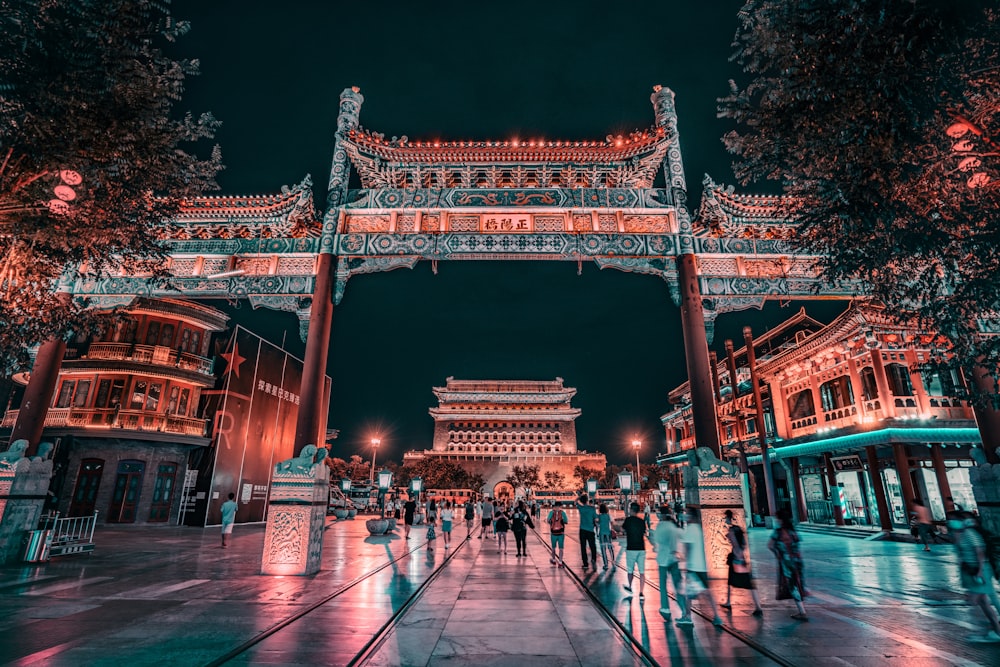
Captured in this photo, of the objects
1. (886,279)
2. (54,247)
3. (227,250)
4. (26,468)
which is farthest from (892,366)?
(26,468)

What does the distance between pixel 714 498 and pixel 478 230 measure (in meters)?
7.94

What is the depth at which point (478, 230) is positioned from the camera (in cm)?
1219

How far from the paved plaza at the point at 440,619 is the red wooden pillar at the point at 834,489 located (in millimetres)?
12579

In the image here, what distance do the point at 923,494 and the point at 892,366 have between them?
5023mm

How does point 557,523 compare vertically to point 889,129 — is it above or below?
below

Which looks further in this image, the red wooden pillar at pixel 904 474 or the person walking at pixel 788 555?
the red wooden pillar at pixel 904 474

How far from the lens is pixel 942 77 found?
567 cm

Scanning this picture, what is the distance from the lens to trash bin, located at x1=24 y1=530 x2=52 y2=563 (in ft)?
34.0

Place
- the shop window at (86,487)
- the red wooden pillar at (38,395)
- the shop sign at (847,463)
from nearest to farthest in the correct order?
the red wooden pillar at (38,395), the shop window at (86,487), the shop sign at (847,463)

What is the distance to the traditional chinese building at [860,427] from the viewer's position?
60.9 feet

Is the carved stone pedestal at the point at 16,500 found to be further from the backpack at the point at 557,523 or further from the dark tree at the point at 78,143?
the backpack at the point at 557,523

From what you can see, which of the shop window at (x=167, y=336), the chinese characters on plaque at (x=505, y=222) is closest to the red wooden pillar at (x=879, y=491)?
the chinese characters on plaque at (x=505, y=222)

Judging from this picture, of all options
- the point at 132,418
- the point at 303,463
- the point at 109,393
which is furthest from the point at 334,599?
the point at 109,393

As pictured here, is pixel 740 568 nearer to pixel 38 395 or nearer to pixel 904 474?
pixel 38 395
